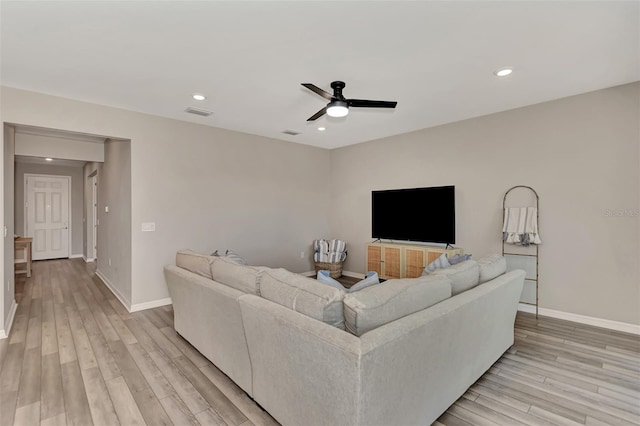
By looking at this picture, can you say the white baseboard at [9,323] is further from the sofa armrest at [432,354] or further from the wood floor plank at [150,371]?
the sofa armrest at [432,354]

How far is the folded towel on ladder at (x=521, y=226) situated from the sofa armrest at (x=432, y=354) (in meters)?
1.60

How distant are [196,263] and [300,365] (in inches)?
65.2

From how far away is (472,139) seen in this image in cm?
448

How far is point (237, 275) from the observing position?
2293 millimetres

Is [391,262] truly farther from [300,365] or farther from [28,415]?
[28,415]

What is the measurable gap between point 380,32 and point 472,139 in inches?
110

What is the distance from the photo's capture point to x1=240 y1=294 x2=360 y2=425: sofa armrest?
1372 mm

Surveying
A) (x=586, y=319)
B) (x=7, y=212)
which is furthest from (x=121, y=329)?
(x=586, y=319)

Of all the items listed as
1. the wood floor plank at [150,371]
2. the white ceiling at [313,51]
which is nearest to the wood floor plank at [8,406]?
the wood floor plank at [150,371]

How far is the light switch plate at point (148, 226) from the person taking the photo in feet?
13.7

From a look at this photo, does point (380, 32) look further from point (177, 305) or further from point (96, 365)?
point (96, 365)

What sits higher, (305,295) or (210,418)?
(305,295)

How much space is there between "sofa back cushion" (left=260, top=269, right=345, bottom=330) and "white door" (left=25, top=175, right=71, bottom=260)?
859 centimetres

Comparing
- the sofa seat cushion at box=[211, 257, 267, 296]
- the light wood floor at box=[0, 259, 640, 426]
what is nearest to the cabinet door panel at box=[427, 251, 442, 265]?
the light wood floor at box=[0, 259, 640, 426]
